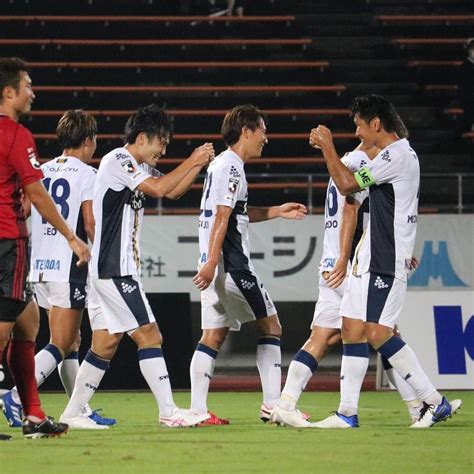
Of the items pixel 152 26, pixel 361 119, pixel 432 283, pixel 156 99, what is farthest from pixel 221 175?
pixel 152 26

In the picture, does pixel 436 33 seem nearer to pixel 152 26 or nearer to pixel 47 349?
pixel 152 26

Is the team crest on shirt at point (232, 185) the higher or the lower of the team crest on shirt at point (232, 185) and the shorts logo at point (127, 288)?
the higher

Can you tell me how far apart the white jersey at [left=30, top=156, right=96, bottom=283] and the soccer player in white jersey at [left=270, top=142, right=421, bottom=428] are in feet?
5.27

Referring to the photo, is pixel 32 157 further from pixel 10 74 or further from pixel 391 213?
pixel 391 213

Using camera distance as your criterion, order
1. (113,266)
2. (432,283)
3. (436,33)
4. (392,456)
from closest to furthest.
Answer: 1. (392,456)
2. (113,266)
3. (432,283)
4. (436,33)

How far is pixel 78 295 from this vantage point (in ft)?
29.7

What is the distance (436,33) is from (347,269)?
1277 centimetres

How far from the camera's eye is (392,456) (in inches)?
269

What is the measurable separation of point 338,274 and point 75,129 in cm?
206

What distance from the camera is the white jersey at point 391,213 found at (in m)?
8.38

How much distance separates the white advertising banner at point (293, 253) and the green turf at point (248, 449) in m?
5.58

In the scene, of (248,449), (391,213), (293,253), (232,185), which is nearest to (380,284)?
(391,213)

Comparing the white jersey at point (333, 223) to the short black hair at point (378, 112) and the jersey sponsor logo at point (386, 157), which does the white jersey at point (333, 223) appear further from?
the jersey sponsor logo at point (386, 157)

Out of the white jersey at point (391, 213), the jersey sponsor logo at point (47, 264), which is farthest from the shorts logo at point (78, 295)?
the white jersey at point (391, 213)
